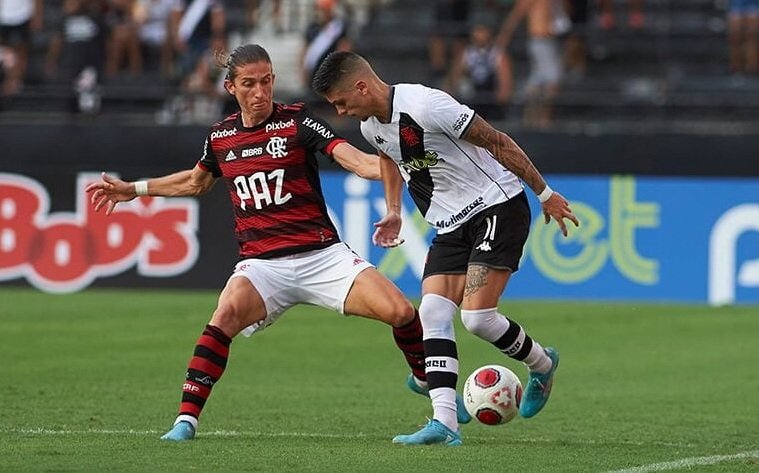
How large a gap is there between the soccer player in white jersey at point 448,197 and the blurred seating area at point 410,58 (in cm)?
1153

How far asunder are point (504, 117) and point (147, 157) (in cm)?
473

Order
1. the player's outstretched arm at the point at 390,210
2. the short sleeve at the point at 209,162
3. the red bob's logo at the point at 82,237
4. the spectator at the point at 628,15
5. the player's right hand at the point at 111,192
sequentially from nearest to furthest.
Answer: the player's outstretched arm at the point at 390,210 < the short sleeve at the point at 209,162 < the player's right hand at the point at 111,192 < the red bob's logo at the point at 82,237 < the spectator at the point at 628,15

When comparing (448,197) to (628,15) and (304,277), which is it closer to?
(304,277)

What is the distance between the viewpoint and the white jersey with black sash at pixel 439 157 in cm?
839

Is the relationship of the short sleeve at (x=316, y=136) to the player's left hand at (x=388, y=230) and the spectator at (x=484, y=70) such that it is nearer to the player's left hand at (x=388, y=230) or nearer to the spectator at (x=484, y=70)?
the player's left hand at (x=388, y=230)

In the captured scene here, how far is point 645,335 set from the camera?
15.9 meters

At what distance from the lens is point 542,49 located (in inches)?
835

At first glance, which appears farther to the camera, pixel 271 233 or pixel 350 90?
pixel 271 233

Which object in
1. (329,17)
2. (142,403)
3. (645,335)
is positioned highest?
(329,17)

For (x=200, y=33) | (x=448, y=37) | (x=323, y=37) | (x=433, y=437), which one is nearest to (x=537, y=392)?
(x=433, y=437)

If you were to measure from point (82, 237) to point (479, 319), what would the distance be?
35.9ft

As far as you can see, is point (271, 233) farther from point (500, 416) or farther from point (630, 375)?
point (630, 375)

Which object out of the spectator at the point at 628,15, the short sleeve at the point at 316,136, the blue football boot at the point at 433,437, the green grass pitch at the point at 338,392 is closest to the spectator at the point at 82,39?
the green grass pitch at the point at 338,392

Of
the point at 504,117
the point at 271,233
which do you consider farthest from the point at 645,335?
the point at 271,233
